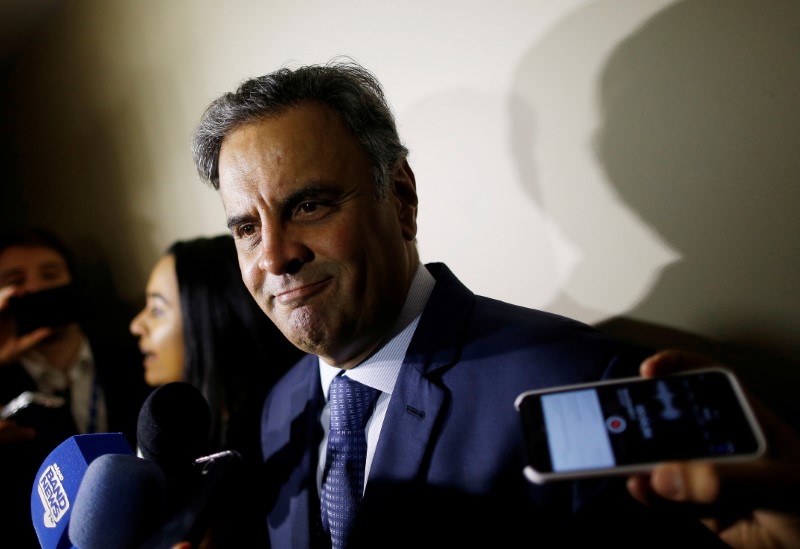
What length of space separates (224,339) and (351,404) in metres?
0.83

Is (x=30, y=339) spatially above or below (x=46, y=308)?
below

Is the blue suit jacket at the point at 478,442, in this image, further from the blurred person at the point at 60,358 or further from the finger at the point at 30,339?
the finger at the point at 30,339

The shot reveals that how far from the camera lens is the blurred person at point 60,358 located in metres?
2.03

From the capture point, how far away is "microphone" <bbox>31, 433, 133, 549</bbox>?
707mm

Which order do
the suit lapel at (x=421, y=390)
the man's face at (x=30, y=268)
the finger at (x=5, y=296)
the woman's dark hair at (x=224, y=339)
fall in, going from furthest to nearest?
the man's face at (x=30, y=268), the finger at (x=5, y=296), the woman's dark hair at (x=224, y=339), the suit lapel at (x=421, y=390)

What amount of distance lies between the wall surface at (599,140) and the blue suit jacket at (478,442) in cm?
22

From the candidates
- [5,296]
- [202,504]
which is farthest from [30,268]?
[202,504]

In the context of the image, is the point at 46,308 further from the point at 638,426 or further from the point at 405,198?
the point at 638,426

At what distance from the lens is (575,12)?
3.21 ft

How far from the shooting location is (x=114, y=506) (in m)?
0.63

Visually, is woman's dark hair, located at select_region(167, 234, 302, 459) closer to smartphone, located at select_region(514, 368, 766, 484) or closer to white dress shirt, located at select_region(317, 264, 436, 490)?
white dress shirt, located at select_region(317, 264, 436, 490)

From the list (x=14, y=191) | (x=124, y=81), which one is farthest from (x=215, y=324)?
(x=14, y=191)

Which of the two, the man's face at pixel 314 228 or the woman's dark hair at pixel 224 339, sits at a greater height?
the man's face at pixel 314 228

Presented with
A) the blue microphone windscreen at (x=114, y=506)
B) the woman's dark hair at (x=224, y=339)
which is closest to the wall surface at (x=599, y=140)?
the woman's dark hair at (x=224, y=339)
